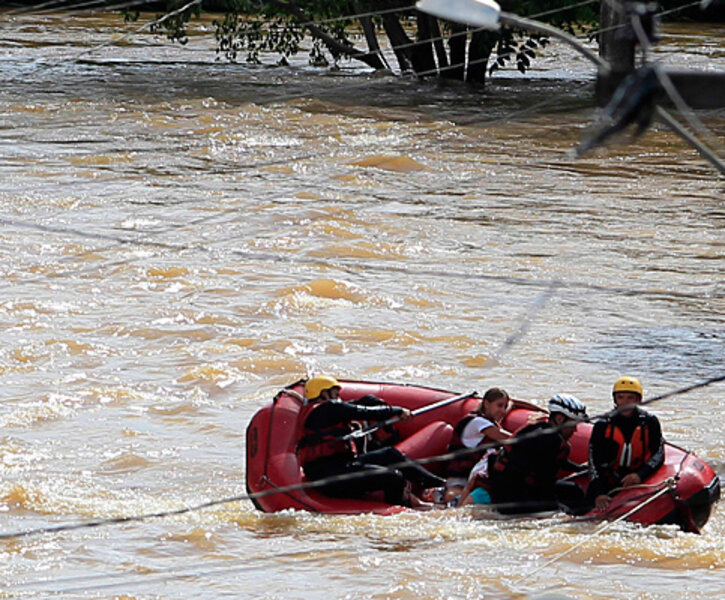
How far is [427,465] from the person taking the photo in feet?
29.5

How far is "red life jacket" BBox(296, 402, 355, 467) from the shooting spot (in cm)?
841

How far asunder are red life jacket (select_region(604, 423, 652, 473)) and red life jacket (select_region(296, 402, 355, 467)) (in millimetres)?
1658

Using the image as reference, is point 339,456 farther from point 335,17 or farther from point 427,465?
point 335,17

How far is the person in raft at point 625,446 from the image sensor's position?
7945mm

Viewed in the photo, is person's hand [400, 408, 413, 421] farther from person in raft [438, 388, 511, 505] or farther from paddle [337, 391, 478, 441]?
person in raft [438, 388, 511, 505]

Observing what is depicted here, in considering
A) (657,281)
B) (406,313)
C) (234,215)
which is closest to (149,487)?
(406,313)

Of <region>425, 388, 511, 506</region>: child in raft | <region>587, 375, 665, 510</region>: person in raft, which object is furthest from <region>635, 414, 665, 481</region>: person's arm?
<region>425, 388, 511, 506</region>: child in raft

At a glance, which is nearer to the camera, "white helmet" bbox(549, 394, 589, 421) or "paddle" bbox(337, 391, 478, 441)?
"white helmet" bbox(549, 394, 589, 421)

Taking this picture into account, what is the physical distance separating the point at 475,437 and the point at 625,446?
1.17 metres

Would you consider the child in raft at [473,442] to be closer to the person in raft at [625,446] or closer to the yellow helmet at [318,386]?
the person in raft at [625,446]

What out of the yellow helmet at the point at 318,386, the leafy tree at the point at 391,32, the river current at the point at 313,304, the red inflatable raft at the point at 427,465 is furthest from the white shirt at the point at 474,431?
the leafy tree at the point at 391,32

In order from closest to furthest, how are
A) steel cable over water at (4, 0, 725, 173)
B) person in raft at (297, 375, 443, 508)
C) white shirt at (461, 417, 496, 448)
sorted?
steel cable over water at (4, 0, 725, 173)
person in raft at (297, 375, 443, 508)
white shirt at (461, 417, 496, 448)

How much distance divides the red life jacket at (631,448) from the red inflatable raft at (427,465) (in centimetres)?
13

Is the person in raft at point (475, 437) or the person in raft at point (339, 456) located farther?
the person in raft at point (475, 437)
